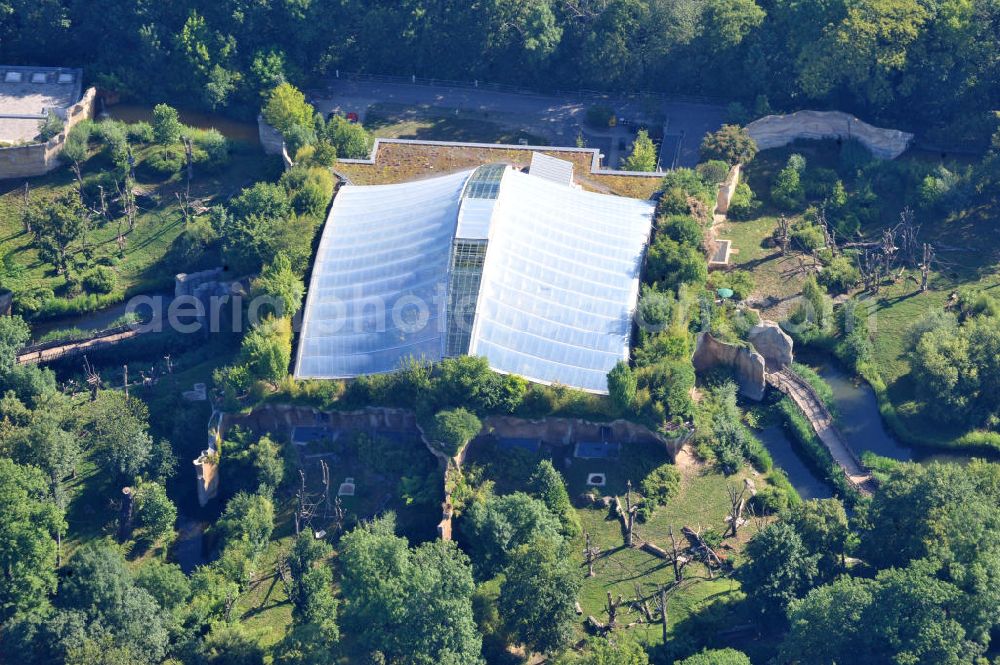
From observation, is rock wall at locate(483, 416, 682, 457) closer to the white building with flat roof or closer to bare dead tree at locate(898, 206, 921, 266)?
bare dead tree at locate(898, 206, 921, 266)

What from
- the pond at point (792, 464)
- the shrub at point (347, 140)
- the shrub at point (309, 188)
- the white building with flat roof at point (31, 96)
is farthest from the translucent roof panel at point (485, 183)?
the white building with flat roof at point (31, 96)

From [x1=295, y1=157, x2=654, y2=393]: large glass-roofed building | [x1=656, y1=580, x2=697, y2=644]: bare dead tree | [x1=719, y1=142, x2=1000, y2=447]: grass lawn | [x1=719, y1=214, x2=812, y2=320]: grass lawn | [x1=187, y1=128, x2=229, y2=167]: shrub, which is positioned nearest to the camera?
[x1=656, y1=580, x2=697, y2=644]: bare dead tree

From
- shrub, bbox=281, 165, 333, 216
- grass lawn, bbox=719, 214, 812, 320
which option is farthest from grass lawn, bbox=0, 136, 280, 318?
grass lawn, bbox=719, 214, 812, 320

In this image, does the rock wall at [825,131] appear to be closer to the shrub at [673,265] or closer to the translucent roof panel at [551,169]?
the translucent roof panel at [551,169]

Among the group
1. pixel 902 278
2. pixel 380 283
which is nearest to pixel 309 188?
pixel 380 283

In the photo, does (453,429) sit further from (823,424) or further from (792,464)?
(823,424)

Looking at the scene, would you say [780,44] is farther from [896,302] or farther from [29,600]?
[29,600]
